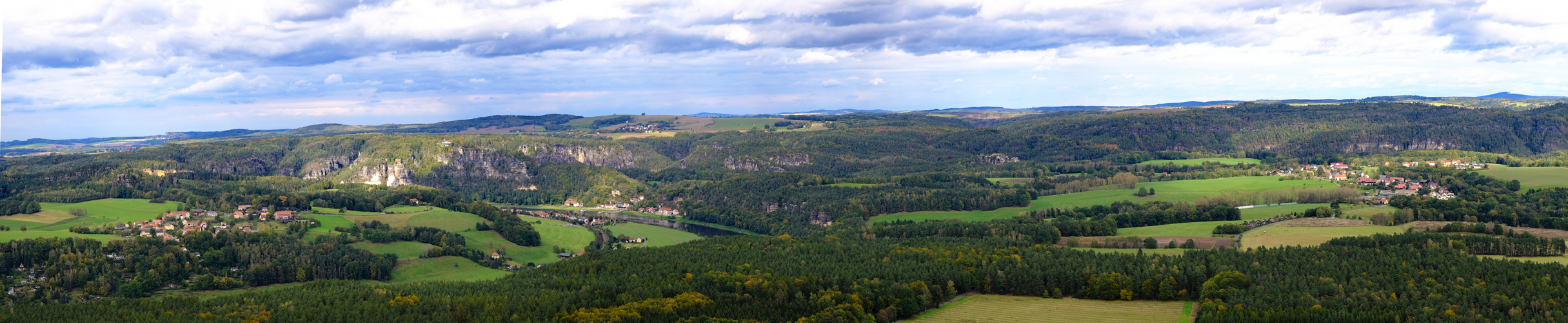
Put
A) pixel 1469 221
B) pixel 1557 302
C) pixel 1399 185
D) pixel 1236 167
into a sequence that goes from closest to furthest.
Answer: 1. pixel 1557 302
2. pixel 1469 221
3. pixel 1399 185
4. pixel 1236 167

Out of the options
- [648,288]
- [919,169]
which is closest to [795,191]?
[919,169]

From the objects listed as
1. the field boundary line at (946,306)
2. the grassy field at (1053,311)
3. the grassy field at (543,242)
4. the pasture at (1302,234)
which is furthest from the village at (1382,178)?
the grassy field at (543,242)

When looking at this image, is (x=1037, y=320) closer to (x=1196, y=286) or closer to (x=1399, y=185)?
(x=1196, y=286)

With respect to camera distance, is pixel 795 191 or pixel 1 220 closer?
pixel 1 220

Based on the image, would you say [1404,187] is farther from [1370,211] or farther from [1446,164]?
[1446,164]

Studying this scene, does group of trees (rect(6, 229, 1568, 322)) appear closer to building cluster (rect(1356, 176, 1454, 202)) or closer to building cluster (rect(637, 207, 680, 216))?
building cluster (rect(1356, 176, 1454, 202))

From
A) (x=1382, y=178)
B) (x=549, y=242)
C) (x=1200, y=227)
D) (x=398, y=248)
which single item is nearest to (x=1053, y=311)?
(x=1200, y=227)

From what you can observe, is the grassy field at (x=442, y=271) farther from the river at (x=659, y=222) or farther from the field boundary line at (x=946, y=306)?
the field boundary line at (x=946, y=306)

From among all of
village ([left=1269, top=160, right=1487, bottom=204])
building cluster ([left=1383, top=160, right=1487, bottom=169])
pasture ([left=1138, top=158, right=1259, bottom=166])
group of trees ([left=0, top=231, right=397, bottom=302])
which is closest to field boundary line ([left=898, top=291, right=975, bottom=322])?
group of trees ([left=0, top=231, right=397, bottom=302])
